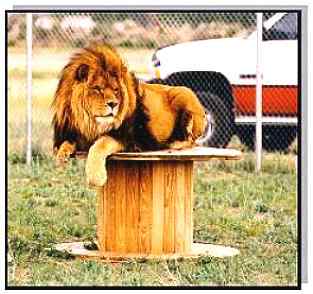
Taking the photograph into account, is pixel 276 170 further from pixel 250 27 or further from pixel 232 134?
pixel 250 27

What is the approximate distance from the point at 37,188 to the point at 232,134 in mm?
1618

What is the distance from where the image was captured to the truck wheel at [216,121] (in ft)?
38.8

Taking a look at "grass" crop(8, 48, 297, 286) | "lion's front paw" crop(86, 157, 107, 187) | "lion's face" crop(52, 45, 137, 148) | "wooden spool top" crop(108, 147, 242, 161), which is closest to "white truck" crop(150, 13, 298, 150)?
"grass" crop(8, 48, 297, 286)

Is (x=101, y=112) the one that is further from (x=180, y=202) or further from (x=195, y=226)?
(x=195, y=226)

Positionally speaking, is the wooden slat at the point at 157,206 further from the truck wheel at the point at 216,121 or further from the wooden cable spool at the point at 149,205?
the truck wheel at the point at 216,121

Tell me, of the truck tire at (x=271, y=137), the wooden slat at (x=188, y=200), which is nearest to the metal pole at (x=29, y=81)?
the truck tire at (x=271, y=137)

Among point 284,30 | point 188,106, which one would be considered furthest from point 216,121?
point 188,106

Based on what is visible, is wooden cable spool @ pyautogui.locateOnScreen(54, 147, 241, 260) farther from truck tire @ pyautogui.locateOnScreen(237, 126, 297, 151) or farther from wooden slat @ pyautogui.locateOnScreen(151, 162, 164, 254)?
truck tire @ pyautogui.locateOnScreen(237, 126, 297, 151)

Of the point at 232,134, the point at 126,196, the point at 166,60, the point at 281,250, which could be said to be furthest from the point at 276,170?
the point at 126,196

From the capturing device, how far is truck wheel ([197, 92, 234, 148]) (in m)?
11.8

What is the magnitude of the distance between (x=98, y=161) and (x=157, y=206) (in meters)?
0.52

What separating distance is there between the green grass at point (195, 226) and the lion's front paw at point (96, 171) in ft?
1.90

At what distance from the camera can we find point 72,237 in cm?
1039

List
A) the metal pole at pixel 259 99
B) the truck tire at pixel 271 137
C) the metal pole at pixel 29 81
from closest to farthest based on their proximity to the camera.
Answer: the metal pole at pixel 259 99 → the truck tire at pixel 271 137 → the metal pole at pixel 29 81
